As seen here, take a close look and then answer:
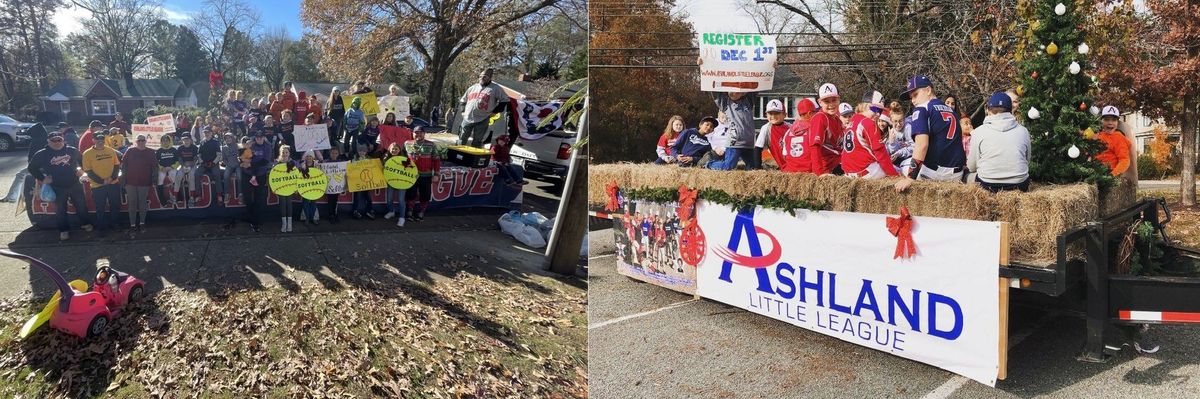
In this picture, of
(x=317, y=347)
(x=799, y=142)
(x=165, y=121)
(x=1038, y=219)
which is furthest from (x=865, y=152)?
(x=165, y=121)

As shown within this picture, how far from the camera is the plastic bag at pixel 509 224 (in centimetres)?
523

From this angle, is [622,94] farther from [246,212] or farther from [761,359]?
[246,212]

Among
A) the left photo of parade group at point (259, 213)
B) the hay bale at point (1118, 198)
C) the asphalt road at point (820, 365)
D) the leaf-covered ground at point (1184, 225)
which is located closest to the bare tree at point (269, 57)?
the left photo of parade group at point (259, 213)

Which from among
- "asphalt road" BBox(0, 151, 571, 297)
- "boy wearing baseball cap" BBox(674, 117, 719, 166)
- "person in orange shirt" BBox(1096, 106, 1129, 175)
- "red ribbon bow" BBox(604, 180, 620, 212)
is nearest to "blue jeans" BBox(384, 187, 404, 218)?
"asphalt road" BBox(0, 151, 571, 297)

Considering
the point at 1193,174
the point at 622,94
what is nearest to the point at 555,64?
the point at 622,94

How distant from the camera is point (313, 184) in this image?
351cm

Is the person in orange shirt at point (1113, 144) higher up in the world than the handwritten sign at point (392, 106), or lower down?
lower down

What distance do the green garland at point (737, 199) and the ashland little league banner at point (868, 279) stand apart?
0.16 feet

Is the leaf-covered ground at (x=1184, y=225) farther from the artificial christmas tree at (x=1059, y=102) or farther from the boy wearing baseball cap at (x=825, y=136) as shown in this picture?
the boy wearing baseball cap at (x=825, y=136)

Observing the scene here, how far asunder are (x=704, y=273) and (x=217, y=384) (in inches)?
113

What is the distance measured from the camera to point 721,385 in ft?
10.7

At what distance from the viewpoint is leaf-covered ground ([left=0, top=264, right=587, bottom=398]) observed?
2.28 meters

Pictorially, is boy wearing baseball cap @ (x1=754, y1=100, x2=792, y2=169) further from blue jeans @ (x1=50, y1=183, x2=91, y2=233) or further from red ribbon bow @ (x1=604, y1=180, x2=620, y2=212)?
blue jeans @ (x1=50, y1=183, x2=91, y2=233)

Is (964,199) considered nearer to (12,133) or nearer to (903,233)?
(903,233)
